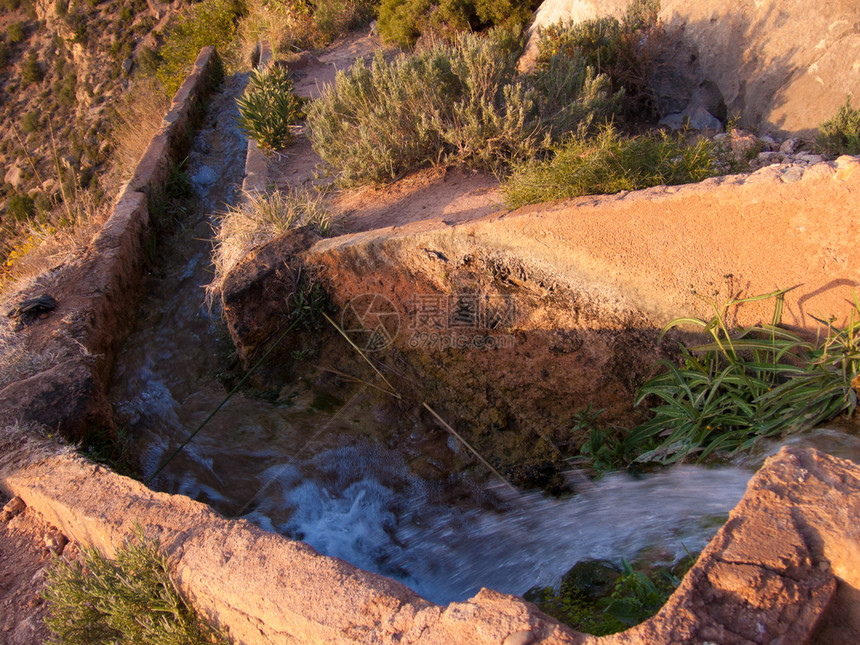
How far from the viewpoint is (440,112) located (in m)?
5.01

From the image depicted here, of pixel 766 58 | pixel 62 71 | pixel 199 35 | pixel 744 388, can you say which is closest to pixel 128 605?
pixel 744 388

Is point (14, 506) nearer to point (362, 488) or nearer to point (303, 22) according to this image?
point (362, 488)

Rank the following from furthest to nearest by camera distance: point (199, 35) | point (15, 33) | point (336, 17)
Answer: point (15, 33) → point (199, 35) → point (336, 17)

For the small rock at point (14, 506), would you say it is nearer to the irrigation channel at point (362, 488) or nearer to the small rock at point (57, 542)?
the small rock at point (57, 542)

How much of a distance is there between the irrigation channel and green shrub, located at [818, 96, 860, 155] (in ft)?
10.1

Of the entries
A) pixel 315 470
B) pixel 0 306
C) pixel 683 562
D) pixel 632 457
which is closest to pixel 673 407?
pixel 632 457

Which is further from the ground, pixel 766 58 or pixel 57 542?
pixel 766 58

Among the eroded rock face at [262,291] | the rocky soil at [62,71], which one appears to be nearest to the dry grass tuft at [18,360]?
the eroded rock face at [262,291]

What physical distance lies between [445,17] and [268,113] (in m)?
3.06

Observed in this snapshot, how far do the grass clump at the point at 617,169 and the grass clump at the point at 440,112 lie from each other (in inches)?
37.4

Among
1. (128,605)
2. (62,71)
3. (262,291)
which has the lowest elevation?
(128,605)

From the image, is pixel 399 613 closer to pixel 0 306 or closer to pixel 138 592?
pixel 138 592

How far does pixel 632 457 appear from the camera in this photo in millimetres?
2998

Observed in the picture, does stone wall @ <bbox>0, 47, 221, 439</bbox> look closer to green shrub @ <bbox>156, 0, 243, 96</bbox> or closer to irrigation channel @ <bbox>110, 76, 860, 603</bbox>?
irrigation channel @ <bbox>110, 76, 860, 603</bbox>
